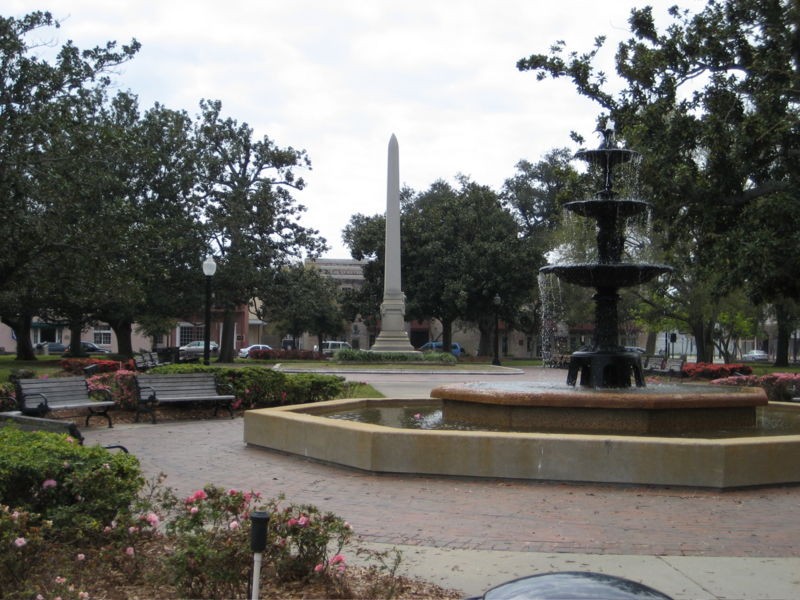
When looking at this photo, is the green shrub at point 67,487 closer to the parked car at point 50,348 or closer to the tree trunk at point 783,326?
the tree trunk at point 783,326

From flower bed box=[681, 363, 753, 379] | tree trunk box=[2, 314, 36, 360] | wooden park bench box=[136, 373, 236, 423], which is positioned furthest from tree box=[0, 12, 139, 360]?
tree trunk box=[2, 314, 36, 360]

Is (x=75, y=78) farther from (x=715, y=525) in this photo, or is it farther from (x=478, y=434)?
(x=715, y=525)

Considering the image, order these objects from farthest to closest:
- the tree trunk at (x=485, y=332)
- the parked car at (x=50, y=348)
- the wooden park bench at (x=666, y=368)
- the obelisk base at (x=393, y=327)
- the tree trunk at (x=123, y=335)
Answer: the parked car at (x=50, y=348)
the tree trunk at (x=485, y=332)
the tree trunk at (x=123, y=335)
the obelisk base at (x=393, y=327)
the wooden park bench at (x=666, y=368)

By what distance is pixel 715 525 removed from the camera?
23.7 ft

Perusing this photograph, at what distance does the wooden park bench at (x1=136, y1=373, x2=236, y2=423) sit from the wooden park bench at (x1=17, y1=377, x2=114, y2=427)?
66 centimetres

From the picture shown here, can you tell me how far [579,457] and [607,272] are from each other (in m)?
5.12

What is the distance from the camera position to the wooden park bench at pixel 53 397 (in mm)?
13242

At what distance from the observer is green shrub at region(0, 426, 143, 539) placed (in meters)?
5.50

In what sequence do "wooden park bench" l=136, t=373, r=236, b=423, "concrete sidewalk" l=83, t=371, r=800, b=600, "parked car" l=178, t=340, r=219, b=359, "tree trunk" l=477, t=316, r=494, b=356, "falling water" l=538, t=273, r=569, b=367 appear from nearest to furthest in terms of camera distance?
"concrete sidewalk" l=83, t=371, r=800, b=600
"wooden park bench" l=136, t=373, r=236, b=423
"falling water" l=538, t=273, r=569, b=367
"parked car" l=178, t=340, r=219, b=359
"tree trunk" l=477, t=316, r=494, b=356

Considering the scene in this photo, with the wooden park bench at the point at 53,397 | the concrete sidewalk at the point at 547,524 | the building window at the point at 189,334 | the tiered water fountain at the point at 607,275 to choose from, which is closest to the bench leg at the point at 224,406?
the wooden park bench at the point at 53,397

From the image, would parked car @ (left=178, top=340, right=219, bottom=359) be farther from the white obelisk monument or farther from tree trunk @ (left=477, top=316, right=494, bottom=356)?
tree trunk @ (left=477, top=316, right=494, bottom=356)

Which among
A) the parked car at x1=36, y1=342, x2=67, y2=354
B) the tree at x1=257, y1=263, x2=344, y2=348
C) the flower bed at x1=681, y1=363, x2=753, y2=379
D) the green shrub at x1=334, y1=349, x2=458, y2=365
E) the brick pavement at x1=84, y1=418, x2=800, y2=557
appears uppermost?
the tree at x1=257, y1=263, x2=344, y2=348

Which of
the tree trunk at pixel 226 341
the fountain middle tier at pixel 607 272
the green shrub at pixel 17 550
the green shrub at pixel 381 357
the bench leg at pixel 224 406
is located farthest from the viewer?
the tree trunk at pixel 226 341

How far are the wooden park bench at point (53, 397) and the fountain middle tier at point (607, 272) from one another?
8.12 meters
